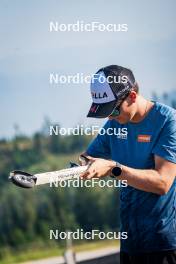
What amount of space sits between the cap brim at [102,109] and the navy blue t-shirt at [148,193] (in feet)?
0.50

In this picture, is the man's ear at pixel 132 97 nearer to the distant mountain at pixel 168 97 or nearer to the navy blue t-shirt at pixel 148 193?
the navy blue t-shirt at pixel 148 193

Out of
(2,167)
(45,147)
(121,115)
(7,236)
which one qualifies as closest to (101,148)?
(121,115)

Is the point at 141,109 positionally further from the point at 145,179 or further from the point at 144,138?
the point at 145,179

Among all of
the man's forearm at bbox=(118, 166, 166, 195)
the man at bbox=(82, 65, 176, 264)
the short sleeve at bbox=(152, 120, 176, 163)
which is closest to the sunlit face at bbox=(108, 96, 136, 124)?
the man at bbox=(82, 65, 176, 264)

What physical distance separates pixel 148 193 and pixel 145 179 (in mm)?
172

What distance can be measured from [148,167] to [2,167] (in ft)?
45.7

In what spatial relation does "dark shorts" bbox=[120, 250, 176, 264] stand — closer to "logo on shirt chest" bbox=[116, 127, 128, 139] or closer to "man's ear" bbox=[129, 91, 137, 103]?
"logo on shirt chest" bbox=[116, 127, 128, 139]

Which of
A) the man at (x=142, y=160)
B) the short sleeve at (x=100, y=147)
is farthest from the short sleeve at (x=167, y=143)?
the short sleeve at (x=100, y=147)

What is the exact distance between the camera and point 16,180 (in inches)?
123

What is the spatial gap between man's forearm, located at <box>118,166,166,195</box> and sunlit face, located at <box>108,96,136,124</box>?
25cm

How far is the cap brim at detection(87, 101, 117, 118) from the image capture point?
3416mm

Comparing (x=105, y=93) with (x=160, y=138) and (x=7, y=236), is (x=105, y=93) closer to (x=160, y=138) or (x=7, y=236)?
(x=160, y=138)

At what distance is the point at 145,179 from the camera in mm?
3318

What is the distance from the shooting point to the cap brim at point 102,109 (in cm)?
342
